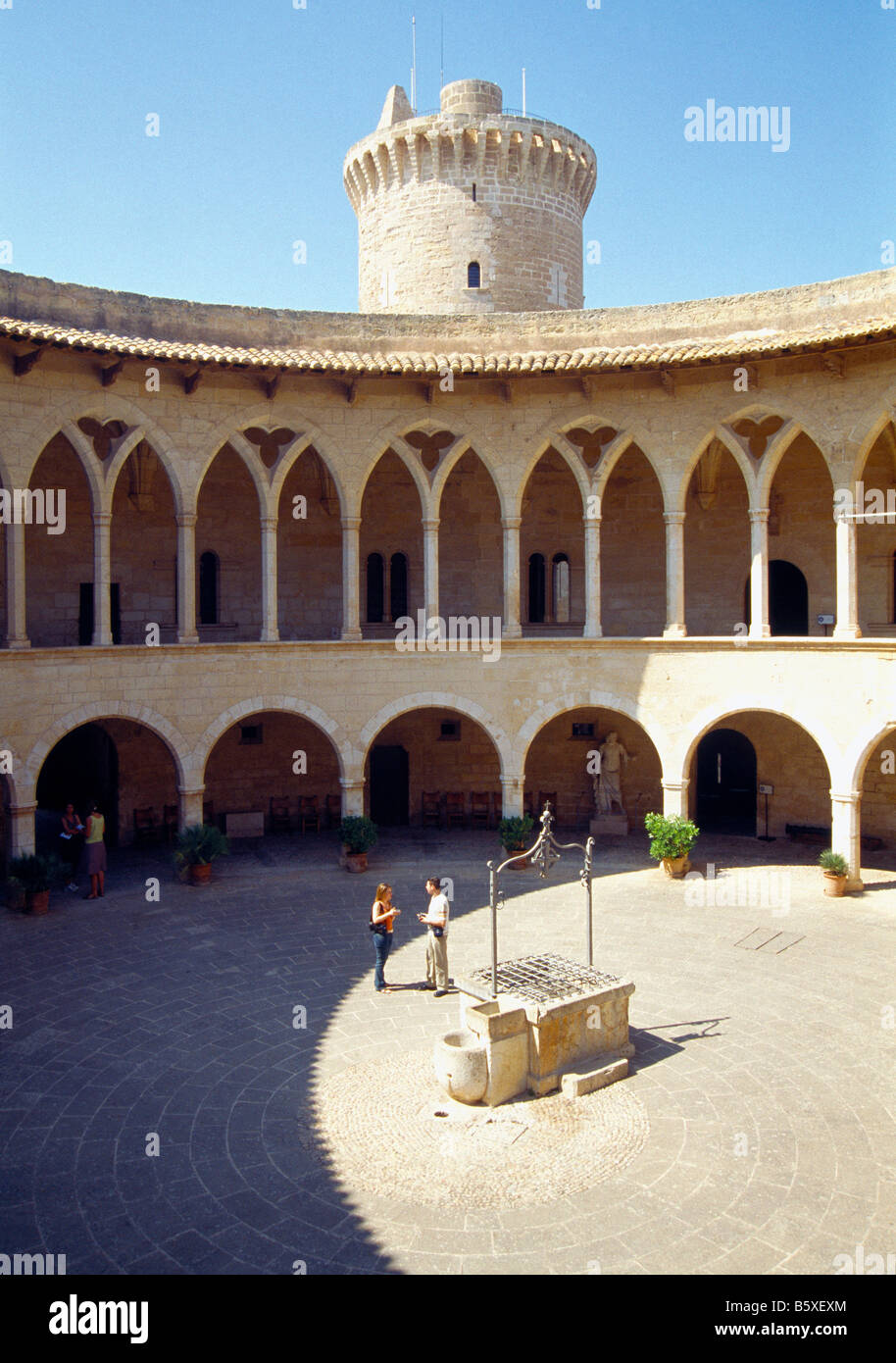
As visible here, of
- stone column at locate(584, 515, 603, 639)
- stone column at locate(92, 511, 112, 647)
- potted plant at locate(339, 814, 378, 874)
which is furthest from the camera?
stone column at locate(584, 515, 603, 639)

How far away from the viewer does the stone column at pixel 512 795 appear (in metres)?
20.5

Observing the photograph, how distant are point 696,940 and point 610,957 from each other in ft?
5.52

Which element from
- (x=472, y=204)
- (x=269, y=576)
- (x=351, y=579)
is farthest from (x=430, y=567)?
(x=472, y=204)

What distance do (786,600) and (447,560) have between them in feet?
24.9

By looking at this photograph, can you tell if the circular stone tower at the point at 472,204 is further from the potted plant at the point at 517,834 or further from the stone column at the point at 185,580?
the potted plant at the point at 517,834

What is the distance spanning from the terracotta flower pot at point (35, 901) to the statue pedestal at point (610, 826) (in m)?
11.5

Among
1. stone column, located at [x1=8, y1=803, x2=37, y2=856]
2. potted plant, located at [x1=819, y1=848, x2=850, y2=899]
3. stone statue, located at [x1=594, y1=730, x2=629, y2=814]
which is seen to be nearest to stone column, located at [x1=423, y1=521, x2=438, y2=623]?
stone statue, located at [x1=594, y1=730, x2=629, y2=814]

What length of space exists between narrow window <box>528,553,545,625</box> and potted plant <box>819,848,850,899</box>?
28.8ft

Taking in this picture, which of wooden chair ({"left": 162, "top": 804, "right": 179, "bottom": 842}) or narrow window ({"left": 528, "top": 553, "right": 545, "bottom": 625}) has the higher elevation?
narrow window ({"left": 528, "top": 553, "right": 545, "bottom": 625})

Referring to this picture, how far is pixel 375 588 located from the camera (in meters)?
24.2

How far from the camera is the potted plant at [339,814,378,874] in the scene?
770 inches

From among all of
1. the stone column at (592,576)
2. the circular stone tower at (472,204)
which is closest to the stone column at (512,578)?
the stone column at (592,576)

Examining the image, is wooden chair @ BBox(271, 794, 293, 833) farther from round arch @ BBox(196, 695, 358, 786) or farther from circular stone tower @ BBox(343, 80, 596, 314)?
circular stone tower @ BBox(343, 80, 596, 314)
